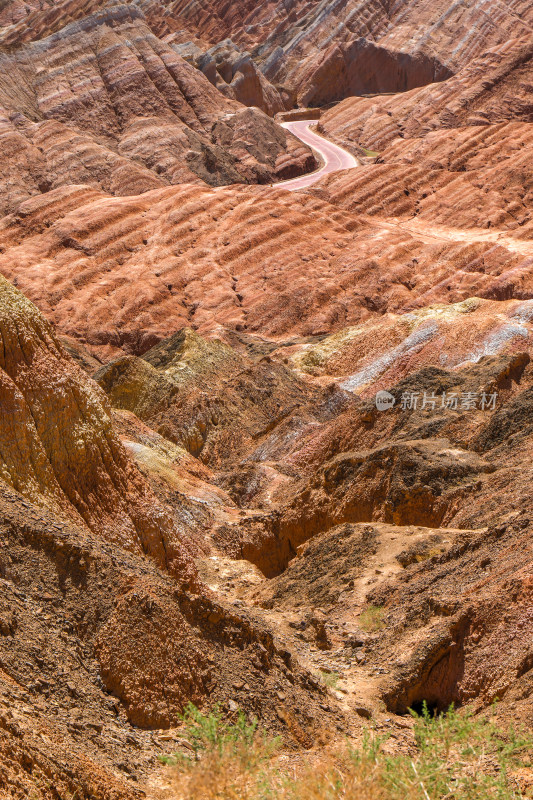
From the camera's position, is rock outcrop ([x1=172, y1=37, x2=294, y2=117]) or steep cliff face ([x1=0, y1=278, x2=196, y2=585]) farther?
rock outcrop ([x1=172, y1=37, x2=294, y2=117])

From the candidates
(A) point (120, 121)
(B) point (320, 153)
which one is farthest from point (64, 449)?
(B) point (320, 153)

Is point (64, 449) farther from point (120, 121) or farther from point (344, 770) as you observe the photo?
point (120, 121)

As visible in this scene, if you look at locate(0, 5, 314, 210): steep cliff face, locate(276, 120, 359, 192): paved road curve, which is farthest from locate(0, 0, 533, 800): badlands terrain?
locate(276, 120, 359, 192): paved road curve

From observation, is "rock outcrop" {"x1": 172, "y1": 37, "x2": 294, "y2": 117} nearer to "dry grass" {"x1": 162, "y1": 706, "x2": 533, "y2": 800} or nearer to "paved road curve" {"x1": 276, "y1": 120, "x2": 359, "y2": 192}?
"paved road curve" {"x1": 276, "y1": 120, "x2": 359, "y2": 192}

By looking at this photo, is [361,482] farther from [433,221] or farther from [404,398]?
[433,221]

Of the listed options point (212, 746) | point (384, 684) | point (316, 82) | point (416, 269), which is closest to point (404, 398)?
point (384, 684)

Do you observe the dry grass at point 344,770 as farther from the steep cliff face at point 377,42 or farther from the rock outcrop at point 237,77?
the steep cliff face at point 377,42

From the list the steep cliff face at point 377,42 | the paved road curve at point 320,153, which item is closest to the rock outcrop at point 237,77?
the steep cliff face at point 377,42

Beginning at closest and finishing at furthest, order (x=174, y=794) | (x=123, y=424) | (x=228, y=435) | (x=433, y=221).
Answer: (x=174, y=794), (x=123, y=424), (x=228, y=435), (x=433, y=221)
